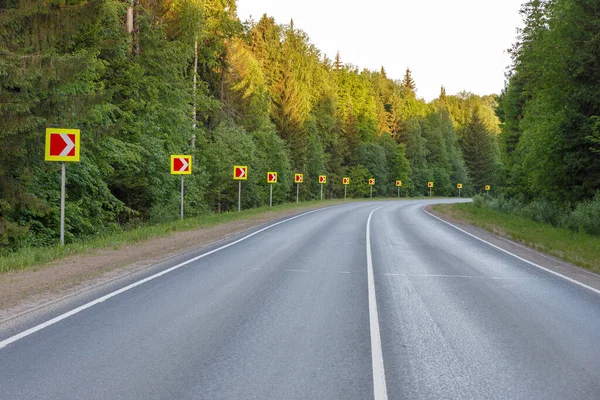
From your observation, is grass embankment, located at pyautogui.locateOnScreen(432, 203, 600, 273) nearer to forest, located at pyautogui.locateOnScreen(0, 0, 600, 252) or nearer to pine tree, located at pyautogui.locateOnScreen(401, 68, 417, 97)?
forest, located at pyautogui.locateOnScreen(0, 0, 600, 252)

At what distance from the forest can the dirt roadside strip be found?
3.10 metres

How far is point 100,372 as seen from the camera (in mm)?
4508

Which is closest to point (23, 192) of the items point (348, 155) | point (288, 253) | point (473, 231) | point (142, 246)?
point (142, 246)

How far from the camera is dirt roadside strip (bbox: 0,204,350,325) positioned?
7.20 metres

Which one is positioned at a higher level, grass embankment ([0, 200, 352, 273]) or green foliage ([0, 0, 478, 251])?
green foliage ([0, 0, 478, 251])

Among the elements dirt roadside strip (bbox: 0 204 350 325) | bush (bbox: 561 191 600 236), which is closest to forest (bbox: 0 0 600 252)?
bush (bbox: 561 191 600 236)

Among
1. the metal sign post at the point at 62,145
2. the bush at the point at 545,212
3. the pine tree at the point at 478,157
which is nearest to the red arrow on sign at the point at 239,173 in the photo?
the metal sign post at the point at 62,145

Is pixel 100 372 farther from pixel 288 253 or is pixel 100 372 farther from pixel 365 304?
pixel 288 253

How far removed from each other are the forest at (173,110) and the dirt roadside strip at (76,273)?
122 inches

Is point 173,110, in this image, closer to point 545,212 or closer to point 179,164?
point 179,164

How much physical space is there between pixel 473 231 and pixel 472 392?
62.1 ft

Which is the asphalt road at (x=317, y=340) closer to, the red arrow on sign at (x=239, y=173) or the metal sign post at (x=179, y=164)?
the metal sign post at (x=179, y=164)

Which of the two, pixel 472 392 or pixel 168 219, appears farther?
pixel 168 219

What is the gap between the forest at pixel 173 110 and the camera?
13211mm
